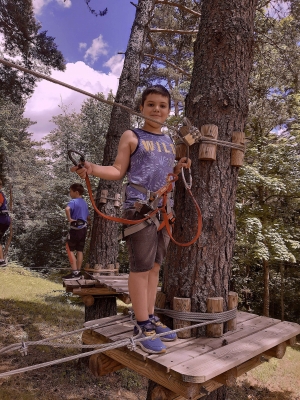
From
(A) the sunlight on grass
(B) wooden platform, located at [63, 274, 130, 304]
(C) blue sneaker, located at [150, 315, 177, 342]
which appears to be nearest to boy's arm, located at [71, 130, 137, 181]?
(C) blue sneaker, located at [150, 315, 177, 342]

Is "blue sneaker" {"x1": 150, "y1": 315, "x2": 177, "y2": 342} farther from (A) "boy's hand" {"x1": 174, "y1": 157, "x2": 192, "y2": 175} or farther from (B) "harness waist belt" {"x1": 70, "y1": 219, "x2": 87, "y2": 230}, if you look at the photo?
(B) "harness waist belt" {"x1": 70, "y1": 219, "x2": 87, "y2": 230}

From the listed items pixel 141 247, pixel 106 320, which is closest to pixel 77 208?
pixel 106 320

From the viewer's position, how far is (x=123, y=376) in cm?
576

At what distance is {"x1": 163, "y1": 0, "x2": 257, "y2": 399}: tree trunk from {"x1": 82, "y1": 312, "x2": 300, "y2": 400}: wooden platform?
319 mm

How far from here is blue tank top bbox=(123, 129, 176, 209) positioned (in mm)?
2244

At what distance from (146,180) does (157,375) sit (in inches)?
47.8

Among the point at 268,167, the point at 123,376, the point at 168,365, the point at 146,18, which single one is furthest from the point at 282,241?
the point at 168,365

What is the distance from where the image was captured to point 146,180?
2.25m

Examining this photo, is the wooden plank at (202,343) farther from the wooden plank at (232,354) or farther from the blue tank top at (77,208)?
the blue tank top at (77,208)

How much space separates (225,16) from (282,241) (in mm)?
7005

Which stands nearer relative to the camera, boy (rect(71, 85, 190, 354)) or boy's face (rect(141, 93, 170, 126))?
boy (rect(71, 85, 190, 354))

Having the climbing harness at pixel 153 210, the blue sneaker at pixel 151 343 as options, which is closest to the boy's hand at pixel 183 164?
the climbing harness at pixel 153 210

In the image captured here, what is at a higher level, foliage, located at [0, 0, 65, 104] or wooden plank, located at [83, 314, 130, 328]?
foliage, located at [0, 0, 65, 104]

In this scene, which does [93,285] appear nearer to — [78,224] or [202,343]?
[78,224]
